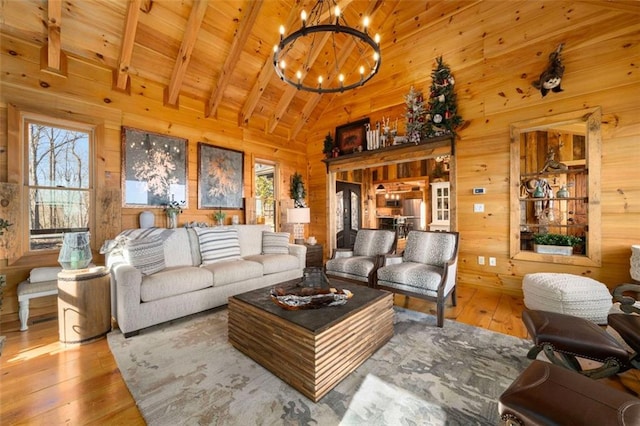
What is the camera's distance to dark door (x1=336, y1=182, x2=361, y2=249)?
681 cm

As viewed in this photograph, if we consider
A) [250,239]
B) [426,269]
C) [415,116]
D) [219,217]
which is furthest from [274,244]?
[415,116]

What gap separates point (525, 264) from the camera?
3.50 m

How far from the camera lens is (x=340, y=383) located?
172 centimetres

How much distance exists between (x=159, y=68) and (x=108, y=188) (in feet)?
6.30

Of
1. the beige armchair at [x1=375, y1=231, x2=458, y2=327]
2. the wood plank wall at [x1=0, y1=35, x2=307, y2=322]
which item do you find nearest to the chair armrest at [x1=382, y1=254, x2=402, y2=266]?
the beige armchair at [x1=375, y1=231, x2=458, y2=327]

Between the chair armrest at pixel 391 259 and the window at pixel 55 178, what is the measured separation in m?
3.89

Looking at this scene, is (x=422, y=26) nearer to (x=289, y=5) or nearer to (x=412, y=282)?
(x=289, y=5)

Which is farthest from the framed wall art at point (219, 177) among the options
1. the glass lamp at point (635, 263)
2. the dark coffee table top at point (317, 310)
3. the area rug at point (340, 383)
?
the glass lamp at point (635, 263)

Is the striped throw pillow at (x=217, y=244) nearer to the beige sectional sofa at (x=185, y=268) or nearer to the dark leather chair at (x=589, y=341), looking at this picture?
the beige sectional sofa at (x=185, y=268)

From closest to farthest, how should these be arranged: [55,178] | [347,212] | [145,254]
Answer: [145,254] → [55,178] → [347,212]

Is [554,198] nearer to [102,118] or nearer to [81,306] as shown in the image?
[81,306]

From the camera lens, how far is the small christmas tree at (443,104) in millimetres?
3840

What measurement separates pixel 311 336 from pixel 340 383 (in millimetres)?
471

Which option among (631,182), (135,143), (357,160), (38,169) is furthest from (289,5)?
(631,182)
